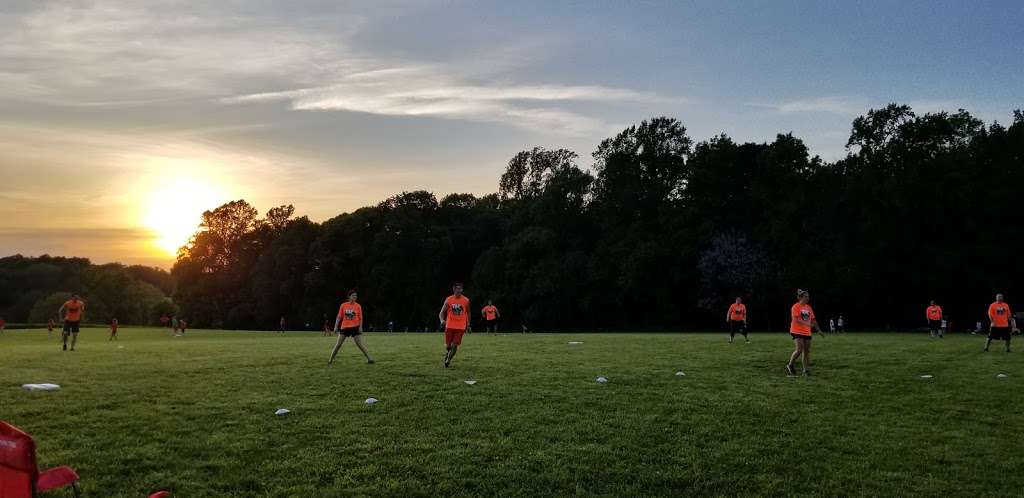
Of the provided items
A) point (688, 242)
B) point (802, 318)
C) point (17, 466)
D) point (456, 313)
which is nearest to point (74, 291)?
point (688, 242)

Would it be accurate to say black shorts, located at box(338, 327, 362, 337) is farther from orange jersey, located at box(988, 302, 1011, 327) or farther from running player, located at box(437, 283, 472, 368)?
orange jersey, located at box(988, 302, 1011, 327)

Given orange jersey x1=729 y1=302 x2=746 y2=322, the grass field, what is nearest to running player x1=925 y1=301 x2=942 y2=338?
orange jersey x1=729 y1=302 x2=746 y2=322

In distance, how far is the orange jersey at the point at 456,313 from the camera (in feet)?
72.0

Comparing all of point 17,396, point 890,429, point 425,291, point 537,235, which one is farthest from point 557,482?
point 425,291

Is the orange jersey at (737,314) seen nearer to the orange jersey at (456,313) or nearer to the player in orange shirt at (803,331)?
the player in orange shirt at (803,331)

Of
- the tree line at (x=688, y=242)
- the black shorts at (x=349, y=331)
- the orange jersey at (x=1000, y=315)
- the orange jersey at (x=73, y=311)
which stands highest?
the tree line at (x=688, y=242)

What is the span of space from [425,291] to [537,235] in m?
17.7

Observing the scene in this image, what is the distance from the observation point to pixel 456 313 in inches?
870

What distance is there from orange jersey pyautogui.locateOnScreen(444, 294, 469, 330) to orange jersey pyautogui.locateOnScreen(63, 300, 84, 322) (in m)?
21.0

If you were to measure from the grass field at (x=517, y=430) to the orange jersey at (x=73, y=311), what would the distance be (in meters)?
11.9

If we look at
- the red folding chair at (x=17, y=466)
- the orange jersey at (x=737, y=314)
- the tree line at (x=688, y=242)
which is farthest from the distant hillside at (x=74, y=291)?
the red folding chair at (x=17, y=466)

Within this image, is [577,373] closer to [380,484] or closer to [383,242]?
[380,484]

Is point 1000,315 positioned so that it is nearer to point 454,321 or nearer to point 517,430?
point 454,321

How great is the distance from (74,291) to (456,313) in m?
145
